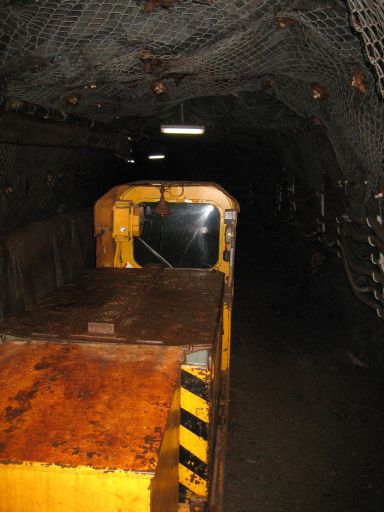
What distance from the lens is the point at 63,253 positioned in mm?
6355

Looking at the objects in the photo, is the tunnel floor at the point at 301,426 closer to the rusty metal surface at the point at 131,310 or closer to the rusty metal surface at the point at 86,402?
the rusty metal surface at the point at 131,310

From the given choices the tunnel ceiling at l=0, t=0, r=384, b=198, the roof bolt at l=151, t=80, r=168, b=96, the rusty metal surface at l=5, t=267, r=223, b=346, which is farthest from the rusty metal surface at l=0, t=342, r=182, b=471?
the roof bolt at l=151, t=80, r=168, b=96

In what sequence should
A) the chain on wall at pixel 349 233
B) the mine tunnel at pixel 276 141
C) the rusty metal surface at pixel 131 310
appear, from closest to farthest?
the rusty metal surface at pixel 131 310 → the mine tunnel at pixel 276 141 → the chain on wall at pixel 349 233

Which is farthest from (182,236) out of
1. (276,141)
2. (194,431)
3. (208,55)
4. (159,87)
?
(276,141)

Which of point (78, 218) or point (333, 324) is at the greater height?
point (78, 218)

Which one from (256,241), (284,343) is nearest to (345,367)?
(284,343)

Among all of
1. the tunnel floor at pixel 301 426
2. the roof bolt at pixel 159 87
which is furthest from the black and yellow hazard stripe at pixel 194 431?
the roof bolt at pixel 159 87

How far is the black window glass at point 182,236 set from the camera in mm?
4949

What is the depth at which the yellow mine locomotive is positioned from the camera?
1.54 m

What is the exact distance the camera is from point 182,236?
16.5 ft

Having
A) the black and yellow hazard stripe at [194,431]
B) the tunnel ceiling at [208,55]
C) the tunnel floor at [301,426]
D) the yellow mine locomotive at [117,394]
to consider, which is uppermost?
the tunnel ceiling at [208,55]

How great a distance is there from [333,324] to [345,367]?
1400mm

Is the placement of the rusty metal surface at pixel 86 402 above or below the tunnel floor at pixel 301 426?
above

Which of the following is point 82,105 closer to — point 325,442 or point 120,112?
point 120,112
